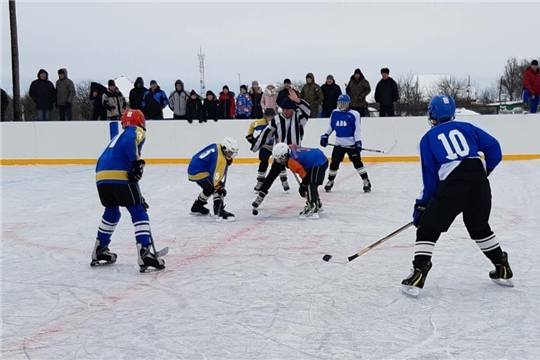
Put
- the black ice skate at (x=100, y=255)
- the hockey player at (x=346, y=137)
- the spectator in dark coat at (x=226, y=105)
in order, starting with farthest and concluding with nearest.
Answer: the spectator in dark coat at (x=226, y=105)
the hockey player at (x=346, y=137)
the black ice skate at (x=100, y=255)

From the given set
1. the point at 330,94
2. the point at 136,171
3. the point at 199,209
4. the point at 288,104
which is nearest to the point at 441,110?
the point at 136,171

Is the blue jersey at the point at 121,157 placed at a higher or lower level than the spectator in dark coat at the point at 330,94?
lower

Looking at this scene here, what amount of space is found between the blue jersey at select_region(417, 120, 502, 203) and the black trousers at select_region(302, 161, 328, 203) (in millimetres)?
2498

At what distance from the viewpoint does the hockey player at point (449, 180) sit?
3336 mm

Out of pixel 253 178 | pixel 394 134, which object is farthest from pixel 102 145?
pixel 394 134

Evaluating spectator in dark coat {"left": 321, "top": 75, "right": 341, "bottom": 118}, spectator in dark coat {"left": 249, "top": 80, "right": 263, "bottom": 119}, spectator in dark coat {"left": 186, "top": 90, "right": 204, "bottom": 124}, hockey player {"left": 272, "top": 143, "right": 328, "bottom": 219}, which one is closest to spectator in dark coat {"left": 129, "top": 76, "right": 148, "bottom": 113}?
spectator in dark coat {"left": 186, "top": 90, "right": 204, "bottom": 124}

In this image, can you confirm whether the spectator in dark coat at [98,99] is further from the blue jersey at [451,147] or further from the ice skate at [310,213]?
the blue jersey at [451,147]

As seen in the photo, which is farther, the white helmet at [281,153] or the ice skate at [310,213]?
the ice skate at [310,213]

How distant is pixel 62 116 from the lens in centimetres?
1187

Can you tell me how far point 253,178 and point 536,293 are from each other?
5.83 m

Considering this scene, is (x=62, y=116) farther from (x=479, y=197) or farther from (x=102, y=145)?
(x=479, y=197)

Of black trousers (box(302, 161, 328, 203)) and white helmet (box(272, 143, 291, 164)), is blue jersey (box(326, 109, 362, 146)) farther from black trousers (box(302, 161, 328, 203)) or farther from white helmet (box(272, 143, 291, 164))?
white helmet (box(272, 143, 291, 164))

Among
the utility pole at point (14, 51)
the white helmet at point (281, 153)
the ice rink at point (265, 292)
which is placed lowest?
the ice rink at point (265, 292)

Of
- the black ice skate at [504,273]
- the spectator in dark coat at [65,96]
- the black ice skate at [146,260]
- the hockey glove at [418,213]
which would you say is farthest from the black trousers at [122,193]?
the spectator in dark coat at [65,96]
